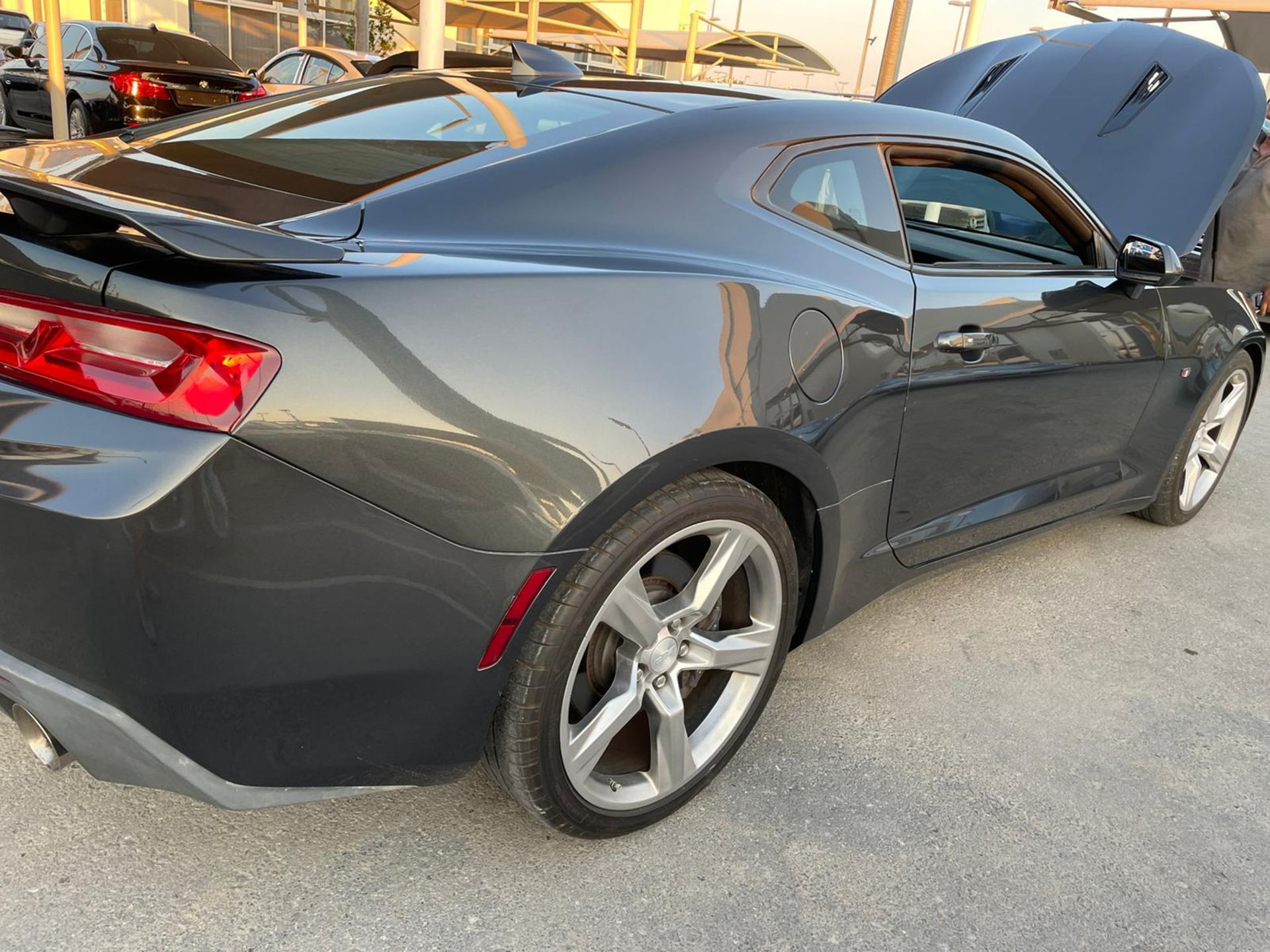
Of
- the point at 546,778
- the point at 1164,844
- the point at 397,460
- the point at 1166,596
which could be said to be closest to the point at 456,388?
the point at 397,460

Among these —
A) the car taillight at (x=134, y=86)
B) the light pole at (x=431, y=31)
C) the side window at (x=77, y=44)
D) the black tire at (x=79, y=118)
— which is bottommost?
the black tire at (x=79, y=118)

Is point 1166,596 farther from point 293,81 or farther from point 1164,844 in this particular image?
point 293,81

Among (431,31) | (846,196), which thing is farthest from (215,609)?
(431,31)

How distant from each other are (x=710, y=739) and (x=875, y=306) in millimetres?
1012

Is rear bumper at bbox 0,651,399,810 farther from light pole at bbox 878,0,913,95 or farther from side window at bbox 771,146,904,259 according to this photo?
light pole at bbox 878,0,913,95

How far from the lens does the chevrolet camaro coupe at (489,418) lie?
146cm

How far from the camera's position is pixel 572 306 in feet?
5.71

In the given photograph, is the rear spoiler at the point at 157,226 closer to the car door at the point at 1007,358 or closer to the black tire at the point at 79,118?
the car door at the point at 1007,358

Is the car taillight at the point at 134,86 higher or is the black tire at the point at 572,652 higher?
the black tire at the point at 572,652

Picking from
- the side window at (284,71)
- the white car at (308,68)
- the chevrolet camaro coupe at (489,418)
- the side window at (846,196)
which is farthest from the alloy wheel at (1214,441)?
the side window at (284,71)

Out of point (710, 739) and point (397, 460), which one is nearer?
point (397, 460)

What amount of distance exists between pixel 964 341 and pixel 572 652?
51.9 inches

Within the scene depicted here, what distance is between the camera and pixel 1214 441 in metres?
4.41

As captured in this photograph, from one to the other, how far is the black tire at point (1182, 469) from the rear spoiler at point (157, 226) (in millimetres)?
3480
